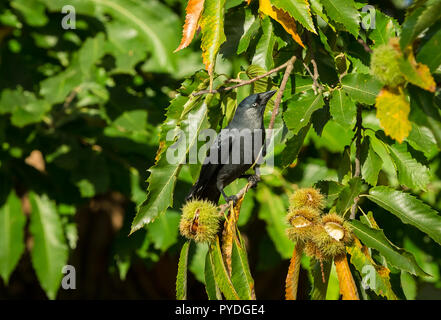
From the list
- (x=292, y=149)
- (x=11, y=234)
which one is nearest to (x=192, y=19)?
(x=292, y=149)

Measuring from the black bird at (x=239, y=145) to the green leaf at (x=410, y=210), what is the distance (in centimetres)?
35

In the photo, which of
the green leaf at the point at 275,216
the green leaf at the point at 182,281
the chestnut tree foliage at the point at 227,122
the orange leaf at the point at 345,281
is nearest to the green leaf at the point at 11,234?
the chestnut tree foliage at the point at 227,122

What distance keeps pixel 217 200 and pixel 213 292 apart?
41 cm

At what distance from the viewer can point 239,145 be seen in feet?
5.08

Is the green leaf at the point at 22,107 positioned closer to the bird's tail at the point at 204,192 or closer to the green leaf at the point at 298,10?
the bird's tail at the point at 204,192

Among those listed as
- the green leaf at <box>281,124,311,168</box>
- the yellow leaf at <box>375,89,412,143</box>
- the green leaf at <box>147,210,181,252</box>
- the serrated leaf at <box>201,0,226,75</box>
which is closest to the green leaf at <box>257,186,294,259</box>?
the green leaf at <box>147,210,181,252</box>

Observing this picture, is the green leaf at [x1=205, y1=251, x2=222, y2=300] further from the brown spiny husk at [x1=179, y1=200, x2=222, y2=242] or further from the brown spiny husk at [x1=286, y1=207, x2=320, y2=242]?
the brown spiny husk at [x1=286, y1=207, x2=320, y2=242]

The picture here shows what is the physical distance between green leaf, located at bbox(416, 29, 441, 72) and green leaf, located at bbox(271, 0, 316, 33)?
30 centimetres

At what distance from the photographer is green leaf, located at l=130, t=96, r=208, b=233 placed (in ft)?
4.58

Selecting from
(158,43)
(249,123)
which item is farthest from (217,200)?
(158,43)

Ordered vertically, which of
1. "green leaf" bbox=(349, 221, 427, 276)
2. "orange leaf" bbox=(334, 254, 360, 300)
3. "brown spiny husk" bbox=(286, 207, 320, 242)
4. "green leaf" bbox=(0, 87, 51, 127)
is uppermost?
"green leaf" bbox=(0, 87, 51, 127)

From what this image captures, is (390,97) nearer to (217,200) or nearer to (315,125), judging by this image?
(315,125)

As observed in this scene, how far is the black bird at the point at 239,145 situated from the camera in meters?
1.52

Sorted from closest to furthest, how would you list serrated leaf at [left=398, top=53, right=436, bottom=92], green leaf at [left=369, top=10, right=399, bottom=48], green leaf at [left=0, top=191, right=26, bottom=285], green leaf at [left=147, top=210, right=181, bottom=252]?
serrated leaf at [left=398, top=53, right=436, bottom=92]
green leaf at [left=369, top=10, right=399, bottom=48]
green leaf at [left=147, top=210, right=181, bottom=252]
green leaf at [left=0, top=191, right=26, bottom=285]
